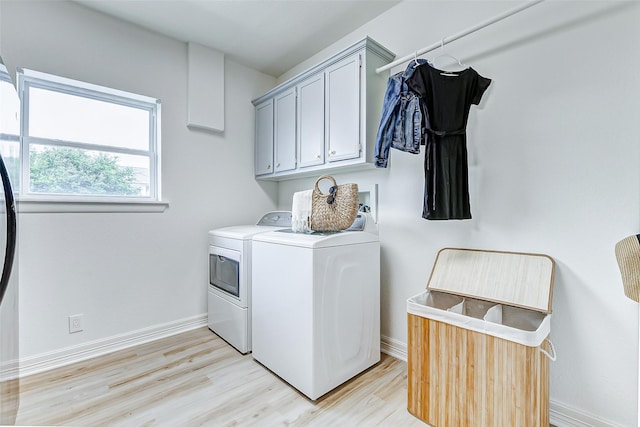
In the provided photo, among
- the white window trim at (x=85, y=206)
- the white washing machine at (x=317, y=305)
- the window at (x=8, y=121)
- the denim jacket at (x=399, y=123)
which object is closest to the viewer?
the window at (x=8, y=121)

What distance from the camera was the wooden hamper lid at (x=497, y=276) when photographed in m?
1.34

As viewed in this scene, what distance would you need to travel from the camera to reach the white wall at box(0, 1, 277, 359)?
188 centimetres

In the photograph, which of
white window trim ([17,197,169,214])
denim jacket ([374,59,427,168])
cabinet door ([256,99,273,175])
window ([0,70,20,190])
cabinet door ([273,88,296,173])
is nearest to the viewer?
window ([0,70,20,190])

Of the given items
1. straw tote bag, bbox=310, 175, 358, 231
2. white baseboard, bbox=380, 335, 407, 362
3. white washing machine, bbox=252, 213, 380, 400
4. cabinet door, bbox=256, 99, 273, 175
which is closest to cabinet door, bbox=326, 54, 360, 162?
straw tote bag, bbox=310, 175, 358, 231

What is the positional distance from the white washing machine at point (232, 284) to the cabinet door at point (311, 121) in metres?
0.59

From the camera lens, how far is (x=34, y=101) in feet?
6.48

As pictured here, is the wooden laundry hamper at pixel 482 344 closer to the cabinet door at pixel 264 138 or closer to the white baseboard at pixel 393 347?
the white baseboard at pixel 393 347

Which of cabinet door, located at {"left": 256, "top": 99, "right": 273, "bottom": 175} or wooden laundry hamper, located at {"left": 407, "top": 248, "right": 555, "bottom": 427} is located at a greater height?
cabinet door, located at {"left": 256, "top": 99, "right": 273, "bottom": 175}

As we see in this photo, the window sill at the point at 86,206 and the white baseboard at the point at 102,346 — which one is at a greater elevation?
the window sill at the point at 86,206

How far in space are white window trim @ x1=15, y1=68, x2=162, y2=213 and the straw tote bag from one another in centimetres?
143

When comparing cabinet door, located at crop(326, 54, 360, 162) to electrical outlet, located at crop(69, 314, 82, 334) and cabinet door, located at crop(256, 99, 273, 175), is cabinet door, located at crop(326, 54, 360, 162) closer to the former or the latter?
cabinet door, located at crop(256, 99, 273, 175)

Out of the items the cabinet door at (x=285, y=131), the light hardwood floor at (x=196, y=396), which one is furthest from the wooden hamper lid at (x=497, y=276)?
the cabinet door at (x=285, y=131)

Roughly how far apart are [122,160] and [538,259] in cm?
298

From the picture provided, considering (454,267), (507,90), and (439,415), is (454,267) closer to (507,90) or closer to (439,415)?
(439,415)
